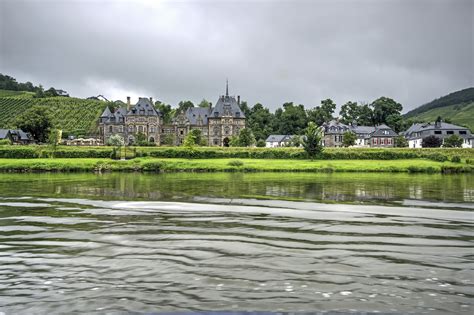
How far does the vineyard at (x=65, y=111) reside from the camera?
12544 cm

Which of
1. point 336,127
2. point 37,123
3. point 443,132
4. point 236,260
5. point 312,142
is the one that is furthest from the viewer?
point 336,127

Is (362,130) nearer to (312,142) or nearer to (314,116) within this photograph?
(314,116)

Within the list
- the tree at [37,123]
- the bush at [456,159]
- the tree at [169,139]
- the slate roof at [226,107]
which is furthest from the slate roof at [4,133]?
the bush at [456,159]

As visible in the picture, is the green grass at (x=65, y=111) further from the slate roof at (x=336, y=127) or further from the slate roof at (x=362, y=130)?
the slate roof at (x=362, y=130)

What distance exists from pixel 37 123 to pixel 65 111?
47.2 meters

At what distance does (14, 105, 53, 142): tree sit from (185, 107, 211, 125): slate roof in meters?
35.5

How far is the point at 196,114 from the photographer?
11481 cm

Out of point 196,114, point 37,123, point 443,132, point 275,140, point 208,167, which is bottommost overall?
point 208,167

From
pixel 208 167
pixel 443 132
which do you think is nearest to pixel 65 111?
pixel 208 167

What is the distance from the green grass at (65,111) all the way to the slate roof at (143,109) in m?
19.1

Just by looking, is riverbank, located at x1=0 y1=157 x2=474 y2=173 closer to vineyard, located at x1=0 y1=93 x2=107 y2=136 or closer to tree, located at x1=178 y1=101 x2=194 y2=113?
vineyard, located at x1=0 y1=93 x2=107 y2=136

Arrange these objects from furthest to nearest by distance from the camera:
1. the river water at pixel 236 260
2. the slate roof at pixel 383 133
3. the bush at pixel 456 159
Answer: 1. the slate roof at pixel 383 133
2. the bush at pixel 456 159
3. the river water at pixel 236 260

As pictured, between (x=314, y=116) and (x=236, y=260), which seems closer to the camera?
(x=236, y=260)

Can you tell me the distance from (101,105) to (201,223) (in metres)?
141
